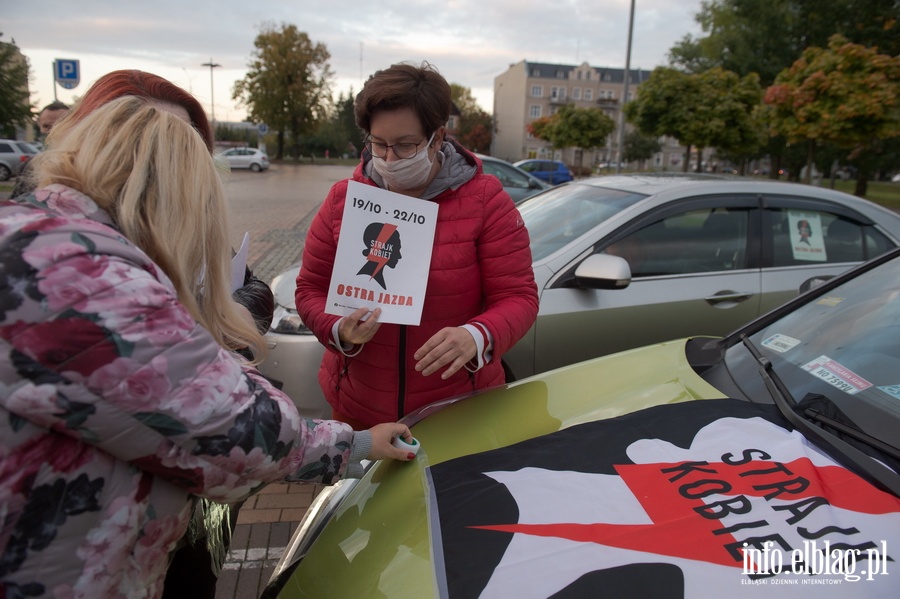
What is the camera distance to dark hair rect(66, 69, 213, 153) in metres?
1.23

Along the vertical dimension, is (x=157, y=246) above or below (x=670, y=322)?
above

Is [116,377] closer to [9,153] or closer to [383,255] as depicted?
[383,255]

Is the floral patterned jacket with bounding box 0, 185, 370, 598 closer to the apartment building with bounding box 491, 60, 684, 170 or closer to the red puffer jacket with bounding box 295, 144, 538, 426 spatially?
the red puffer jacket with bounding box 295, 144, 538, 426

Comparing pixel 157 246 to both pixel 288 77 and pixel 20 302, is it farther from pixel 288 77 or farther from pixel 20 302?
pixel 288 77

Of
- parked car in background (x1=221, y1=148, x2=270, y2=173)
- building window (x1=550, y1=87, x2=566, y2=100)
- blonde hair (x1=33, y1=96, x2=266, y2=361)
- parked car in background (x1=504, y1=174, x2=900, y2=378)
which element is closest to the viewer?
blonde hair (x1=33, y1=96, x2=266, y2=361)

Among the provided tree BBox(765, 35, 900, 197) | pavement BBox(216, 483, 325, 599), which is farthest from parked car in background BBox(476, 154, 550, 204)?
pavement BBox(216, 483, 325, 599)

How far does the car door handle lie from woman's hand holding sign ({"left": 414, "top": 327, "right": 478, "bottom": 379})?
2046 millimetres

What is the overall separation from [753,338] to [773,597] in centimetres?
125

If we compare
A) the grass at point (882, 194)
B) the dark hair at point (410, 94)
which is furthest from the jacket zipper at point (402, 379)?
the grass at point (882, 194)

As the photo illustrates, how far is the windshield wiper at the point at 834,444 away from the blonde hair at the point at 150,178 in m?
1.48

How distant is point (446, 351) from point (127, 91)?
0.97 m

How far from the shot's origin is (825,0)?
886 inches

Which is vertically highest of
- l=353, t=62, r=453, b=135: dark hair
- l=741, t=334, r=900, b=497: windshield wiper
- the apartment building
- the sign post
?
the apartment building

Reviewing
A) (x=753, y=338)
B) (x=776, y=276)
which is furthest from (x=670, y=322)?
(x=753, y=338)
